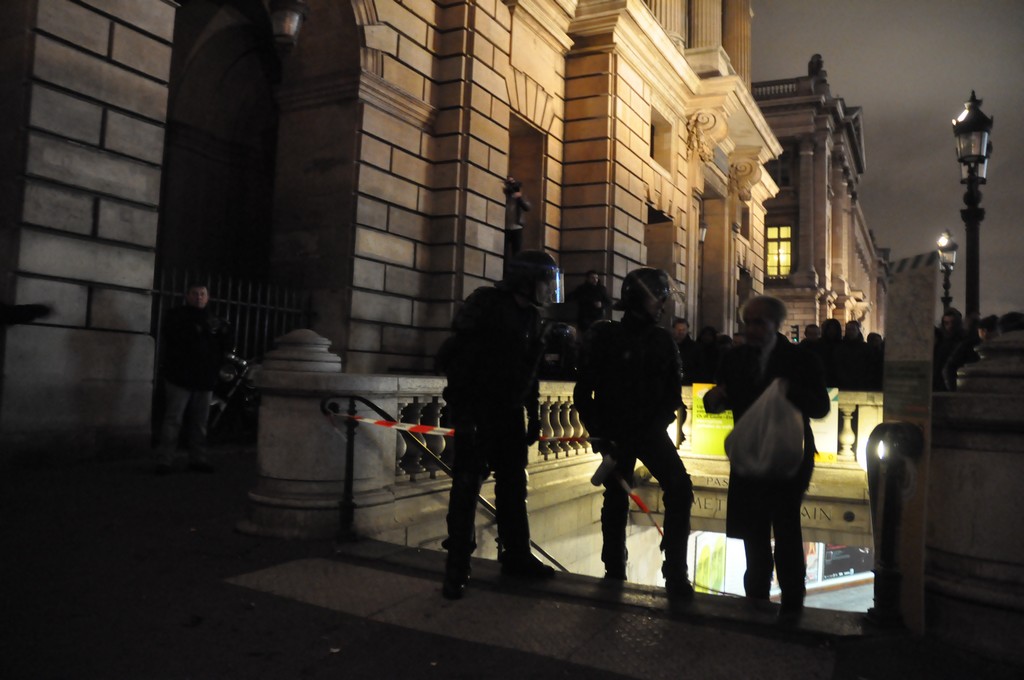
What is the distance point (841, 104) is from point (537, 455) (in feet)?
162

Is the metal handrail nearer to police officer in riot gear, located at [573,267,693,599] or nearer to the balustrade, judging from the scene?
the balustrade

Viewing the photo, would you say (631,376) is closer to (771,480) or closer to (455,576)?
(771,480)

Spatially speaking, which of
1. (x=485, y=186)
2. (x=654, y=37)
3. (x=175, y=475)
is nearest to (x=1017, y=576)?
(x=175, y=475)

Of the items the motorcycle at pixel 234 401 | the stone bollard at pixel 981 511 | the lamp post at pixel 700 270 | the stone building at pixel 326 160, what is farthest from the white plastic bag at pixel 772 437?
the lamp post at pixel 700 270

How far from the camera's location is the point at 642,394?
4.19 m

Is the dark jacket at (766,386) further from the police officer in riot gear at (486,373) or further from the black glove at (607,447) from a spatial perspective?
the police officer in riot gear at (486,373)

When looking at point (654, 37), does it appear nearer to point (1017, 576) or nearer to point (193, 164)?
point (193, 164)

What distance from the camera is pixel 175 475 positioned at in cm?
703

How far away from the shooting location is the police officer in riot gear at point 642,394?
4168 millimetres

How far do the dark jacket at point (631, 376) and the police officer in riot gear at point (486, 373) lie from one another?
381mm

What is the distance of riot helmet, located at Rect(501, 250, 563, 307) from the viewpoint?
13.2 feet

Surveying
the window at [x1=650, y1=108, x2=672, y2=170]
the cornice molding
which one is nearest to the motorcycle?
the cornice molding

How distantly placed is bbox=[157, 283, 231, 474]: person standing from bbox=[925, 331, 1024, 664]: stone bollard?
6.14 meters

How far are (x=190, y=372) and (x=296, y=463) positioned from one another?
8.93ft
